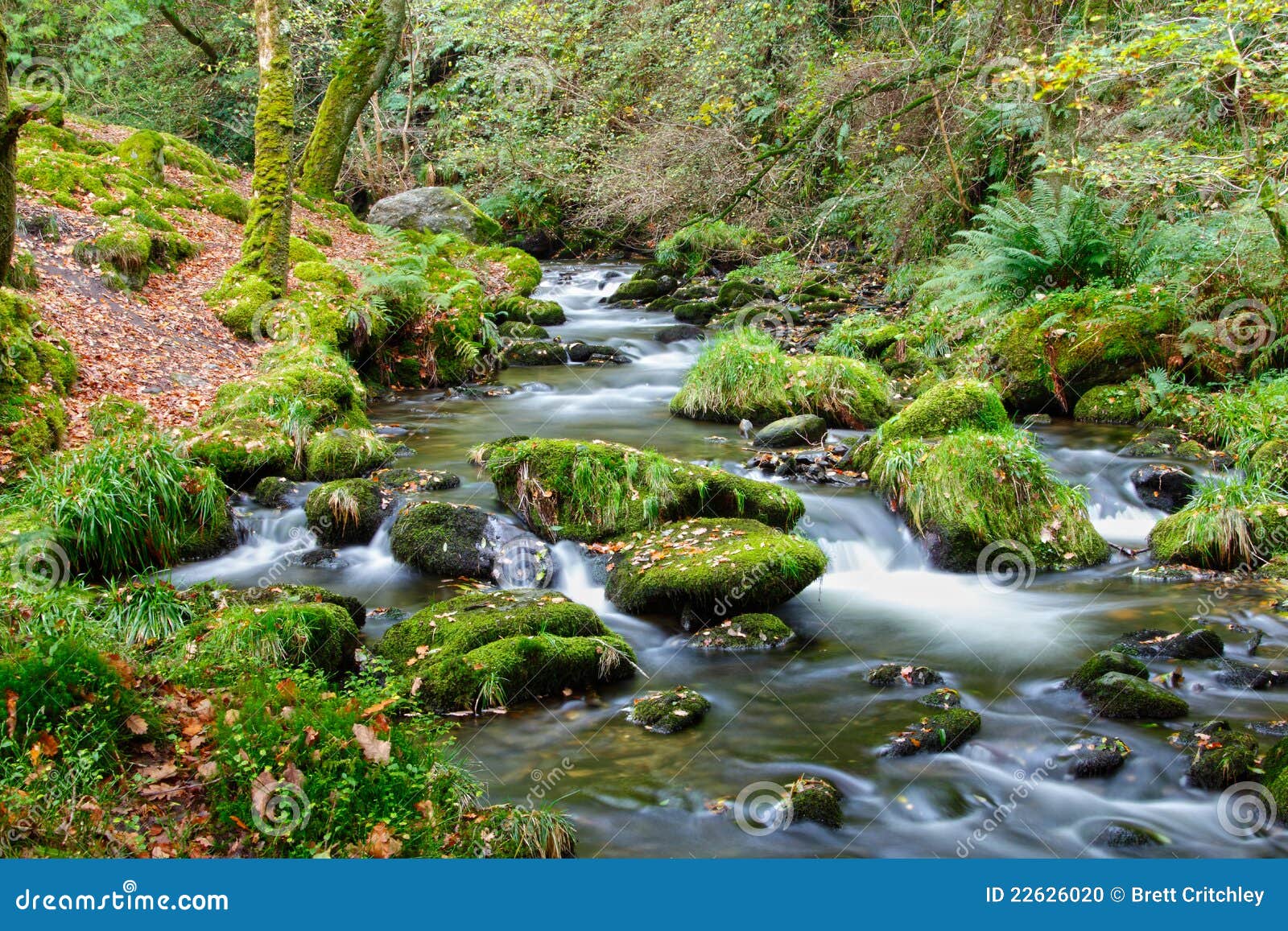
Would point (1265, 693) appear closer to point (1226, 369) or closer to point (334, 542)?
point (1226, 369)

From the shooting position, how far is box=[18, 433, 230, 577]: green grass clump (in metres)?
6.80

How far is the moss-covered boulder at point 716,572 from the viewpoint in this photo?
6.88 metres

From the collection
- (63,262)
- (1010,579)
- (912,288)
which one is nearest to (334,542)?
(1010,579)

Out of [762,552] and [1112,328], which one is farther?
[1112,328]

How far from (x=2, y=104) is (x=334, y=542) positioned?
13.8 ft

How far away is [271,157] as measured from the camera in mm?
12383

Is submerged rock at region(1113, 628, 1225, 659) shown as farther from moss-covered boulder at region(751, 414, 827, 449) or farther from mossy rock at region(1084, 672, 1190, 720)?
moss-covered boulder at region(751, 414, 827, 449)

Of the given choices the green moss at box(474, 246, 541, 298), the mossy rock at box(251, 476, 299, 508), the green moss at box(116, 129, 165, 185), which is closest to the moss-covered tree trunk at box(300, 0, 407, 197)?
the green moss at box(116, 129, 165, 185)

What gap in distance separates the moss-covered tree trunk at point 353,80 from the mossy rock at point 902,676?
54.2 ft

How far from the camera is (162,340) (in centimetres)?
1112

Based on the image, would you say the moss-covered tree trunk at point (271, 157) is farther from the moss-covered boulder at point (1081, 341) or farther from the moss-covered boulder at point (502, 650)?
the moss-covered boulder at point (1081, 341)

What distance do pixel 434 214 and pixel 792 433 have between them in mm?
13328

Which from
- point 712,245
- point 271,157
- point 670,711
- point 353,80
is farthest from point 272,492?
point 712,245

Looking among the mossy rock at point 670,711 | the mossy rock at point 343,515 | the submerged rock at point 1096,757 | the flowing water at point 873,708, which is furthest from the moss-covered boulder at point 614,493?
the submerged rock at point 1096,757
